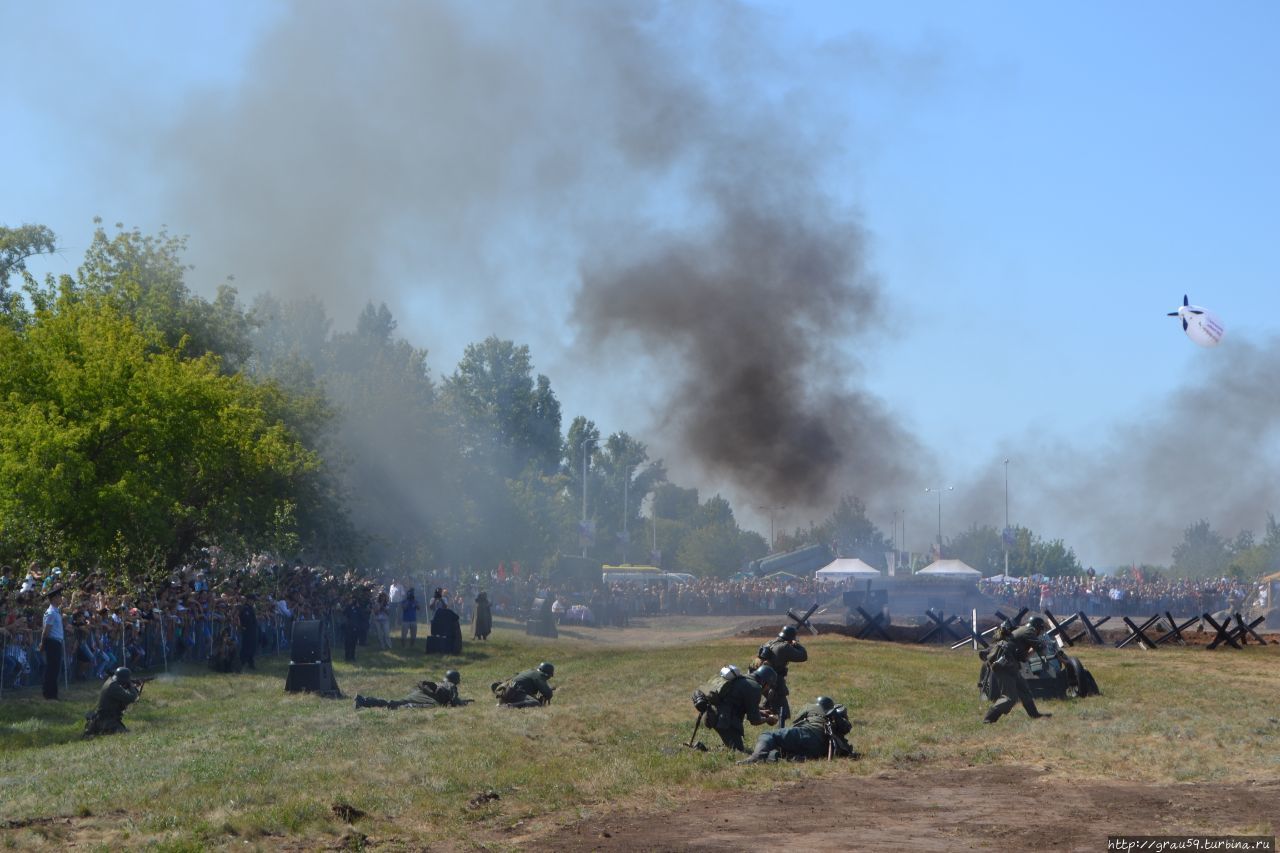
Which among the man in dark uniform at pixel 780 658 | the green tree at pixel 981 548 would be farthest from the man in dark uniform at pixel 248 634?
the green tree at pixel 981 548

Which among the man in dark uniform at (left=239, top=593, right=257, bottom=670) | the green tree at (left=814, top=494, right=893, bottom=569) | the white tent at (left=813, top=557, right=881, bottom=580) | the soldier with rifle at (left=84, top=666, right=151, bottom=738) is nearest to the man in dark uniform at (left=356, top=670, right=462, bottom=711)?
the soldier with rifle at (left=84, top=666, right=151, bottom=738)

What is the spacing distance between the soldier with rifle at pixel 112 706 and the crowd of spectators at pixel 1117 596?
54943mm

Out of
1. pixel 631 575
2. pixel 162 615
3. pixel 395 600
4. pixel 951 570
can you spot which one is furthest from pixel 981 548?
pixel 162 615

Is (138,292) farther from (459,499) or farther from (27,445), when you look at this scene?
(459,499)

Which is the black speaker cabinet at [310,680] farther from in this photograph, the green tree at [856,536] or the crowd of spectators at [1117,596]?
the green tree at [856,536]

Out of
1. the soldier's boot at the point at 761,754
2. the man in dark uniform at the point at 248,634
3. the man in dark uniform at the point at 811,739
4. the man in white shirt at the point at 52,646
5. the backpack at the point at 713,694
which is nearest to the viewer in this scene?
the soldier's boot at the point at 761,754

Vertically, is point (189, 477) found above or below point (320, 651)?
above

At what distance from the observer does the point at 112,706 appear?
67.7 feet

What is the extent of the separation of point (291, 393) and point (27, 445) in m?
19.6

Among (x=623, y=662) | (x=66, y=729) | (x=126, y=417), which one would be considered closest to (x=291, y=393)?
(x=126, y=417)

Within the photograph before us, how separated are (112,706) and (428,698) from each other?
5.86 m

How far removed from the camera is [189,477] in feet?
134

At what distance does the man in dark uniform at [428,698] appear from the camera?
79.4 ft

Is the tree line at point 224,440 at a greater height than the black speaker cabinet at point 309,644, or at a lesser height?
greater
